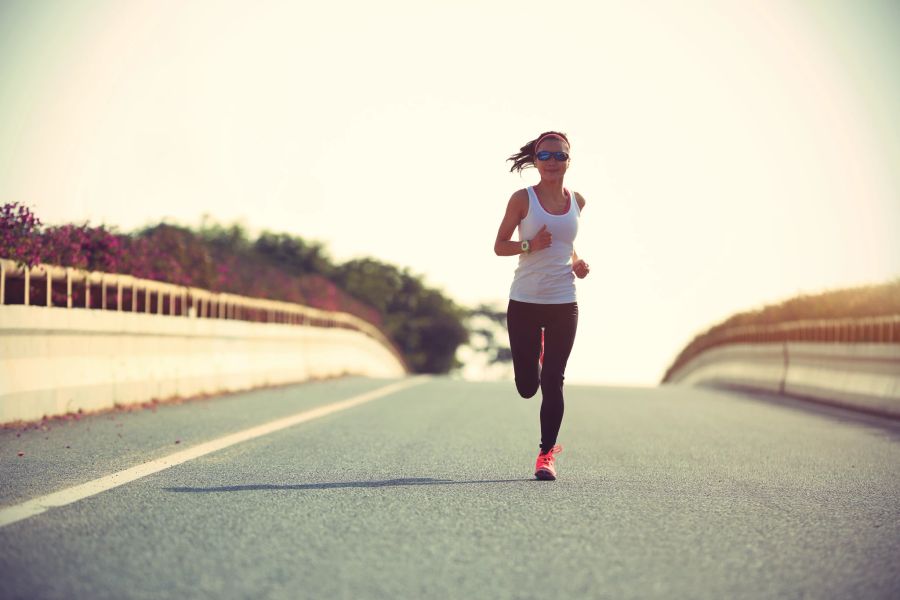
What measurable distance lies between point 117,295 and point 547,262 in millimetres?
6830

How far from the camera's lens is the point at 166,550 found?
4730 millimetres

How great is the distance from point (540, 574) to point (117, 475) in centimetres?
355

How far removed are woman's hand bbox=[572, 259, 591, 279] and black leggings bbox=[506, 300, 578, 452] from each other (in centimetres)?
20

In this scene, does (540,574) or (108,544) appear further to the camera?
(108,544)

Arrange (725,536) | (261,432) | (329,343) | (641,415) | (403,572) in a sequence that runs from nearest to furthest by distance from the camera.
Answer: (403,572) → (725,536) → (261,432) → (641,415) → (329,343)

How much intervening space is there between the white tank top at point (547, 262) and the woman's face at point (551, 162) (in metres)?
0.15

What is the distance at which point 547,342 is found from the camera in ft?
25.6

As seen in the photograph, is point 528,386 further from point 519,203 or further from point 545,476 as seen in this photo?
point 519,203

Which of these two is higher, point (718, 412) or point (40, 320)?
point (40, 320)

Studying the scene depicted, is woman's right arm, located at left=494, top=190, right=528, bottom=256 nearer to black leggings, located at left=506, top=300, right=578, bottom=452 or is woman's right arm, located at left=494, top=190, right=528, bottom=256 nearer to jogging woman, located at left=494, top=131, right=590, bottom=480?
jogging woman, located at left=494, top=131, right=590, bottom=480

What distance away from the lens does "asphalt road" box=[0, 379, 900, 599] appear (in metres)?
4.28

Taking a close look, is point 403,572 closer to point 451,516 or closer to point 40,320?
point 451,516

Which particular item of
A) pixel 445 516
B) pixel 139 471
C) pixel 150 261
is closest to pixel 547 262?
pixel 445 516

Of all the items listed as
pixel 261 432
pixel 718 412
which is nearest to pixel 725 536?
pixel 261 432
